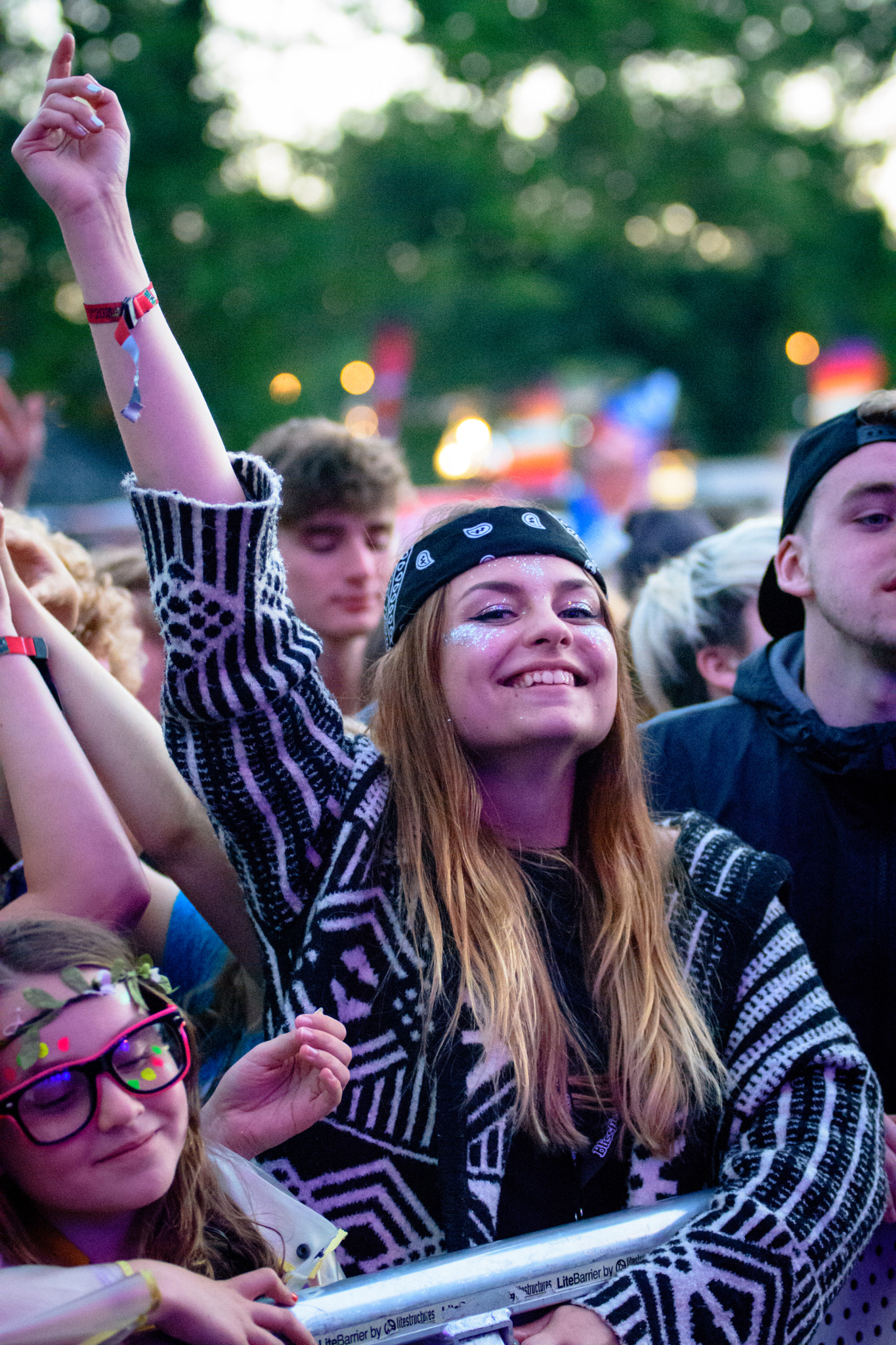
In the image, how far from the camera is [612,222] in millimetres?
28938

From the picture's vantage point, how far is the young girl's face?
1.34 meters

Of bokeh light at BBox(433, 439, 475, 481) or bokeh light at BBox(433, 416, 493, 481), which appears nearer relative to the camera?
bokeh light at BBox(433, 416, 493, 481)

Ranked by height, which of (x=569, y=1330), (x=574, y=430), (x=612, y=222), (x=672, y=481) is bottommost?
(x=672, y=481)

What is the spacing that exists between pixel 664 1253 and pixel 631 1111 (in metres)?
0.19

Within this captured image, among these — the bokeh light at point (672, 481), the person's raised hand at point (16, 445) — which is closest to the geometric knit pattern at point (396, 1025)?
the person's raised hand at point (16, 445)

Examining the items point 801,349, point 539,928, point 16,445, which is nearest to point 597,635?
point 539,928

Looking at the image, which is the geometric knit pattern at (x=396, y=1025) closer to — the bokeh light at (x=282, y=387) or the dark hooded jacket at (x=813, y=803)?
the dark hooded jacket at (x=813, y=803)

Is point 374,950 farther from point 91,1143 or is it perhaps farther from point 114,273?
point 114,273

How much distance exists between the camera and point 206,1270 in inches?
57.0

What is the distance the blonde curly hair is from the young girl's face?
1069mm

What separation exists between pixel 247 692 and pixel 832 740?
1184 mm

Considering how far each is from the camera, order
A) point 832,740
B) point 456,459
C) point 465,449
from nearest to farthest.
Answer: point 832,740 < point 465,449 < point 456,459

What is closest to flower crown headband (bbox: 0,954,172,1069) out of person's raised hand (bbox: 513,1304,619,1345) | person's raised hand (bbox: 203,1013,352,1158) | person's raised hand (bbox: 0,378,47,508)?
person's raised hand (bbox: 203,1013,352,1158)

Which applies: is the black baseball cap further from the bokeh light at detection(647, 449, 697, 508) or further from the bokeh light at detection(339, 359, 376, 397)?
the bokeh light at detection(339, 359, 376, 397)
